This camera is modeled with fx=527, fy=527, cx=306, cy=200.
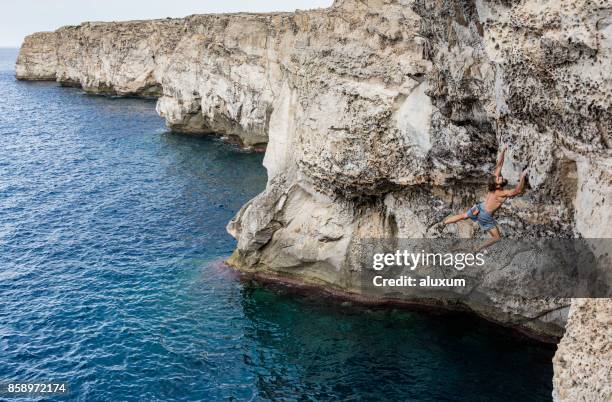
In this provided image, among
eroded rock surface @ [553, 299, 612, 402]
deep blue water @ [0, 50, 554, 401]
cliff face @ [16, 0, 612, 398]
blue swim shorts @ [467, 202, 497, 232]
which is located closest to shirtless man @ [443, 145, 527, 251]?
blue swim shorts @ [467, 202, 497, 232]

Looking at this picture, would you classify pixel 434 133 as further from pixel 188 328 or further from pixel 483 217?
pixel 188 328

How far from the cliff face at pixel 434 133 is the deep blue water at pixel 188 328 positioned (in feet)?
8.97

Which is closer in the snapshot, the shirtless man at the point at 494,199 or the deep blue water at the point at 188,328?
the shirtless man at the point at 494,199

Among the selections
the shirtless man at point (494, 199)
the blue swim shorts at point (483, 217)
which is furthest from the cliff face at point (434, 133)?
the blue swim shorts at point (483, 217)

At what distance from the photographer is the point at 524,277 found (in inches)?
957

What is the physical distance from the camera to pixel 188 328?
83.4 ft

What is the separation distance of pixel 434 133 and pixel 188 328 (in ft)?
48.2

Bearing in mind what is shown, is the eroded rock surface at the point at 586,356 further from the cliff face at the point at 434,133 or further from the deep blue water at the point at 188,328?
the deep blue water at the point at 188,328

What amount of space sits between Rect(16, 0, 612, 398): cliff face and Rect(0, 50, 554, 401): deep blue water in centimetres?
273

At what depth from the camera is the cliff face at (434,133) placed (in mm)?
15023

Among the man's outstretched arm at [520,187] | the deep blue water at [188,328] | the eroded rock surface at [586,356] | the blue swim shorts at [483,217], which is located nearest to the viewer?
the eroded rock surface at [586,356]

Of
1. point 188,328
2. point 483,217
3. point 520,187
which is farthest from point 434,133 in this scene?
point 188,328

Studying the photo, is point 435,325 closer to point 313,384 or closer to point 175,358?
point 313,384

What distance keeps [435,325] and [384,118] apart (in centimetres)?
1024
